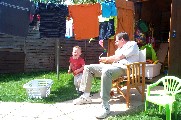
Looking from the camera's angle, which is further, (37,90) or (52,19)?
(52,19)

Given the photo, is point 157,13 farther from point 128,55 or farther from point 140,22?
point 128,55

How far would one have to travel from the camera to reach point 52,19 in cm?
759

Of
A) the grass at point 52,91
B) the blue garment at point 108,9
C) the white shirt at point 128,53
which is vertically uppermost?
the blue garment at point 108,9

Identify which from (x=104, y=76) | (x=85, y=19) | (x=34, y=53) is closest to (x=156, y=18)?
(x=85, y=19)

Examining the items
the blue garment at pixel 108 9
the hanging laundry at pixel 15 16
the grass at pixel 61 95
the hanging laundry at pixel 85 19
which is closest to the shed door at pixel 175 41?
the grass at pixel 61 95

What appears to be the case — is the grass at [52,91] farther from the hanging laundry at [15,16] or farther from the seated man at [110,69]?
the hanging laundry at [15,16]

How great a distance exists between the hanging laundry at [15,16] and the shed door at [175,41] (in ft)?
11.7

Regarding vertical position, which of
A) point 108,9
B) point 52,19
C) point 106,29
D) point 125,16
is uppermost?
point 108,9

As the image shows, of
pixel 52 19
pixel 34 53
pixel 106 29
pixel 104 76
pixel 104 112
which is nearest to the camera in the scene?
pixel 104 112

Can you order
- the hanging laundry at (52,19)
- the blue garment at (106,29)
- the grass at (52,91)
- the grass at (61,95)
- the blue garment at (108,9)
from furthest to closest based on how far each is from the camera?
the blue garment at (106,29), the blue garment at (108,9), the hanging laundry at (52,19), the grass at (52,91), the grass at (61,95)

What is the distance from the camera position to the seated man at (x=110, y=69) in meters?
4.89

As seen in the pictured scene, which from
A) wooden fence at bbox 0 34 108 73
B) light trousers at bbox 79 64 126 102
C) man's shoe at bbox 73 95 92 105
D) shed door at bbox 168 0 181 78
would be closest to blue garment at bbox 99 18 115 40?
shed door at bbox 168 0 181 78

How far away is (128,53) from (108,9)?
9.15 ft

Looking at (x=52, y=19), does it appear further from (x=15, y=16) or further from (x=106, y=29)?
(x=106, y=29)
